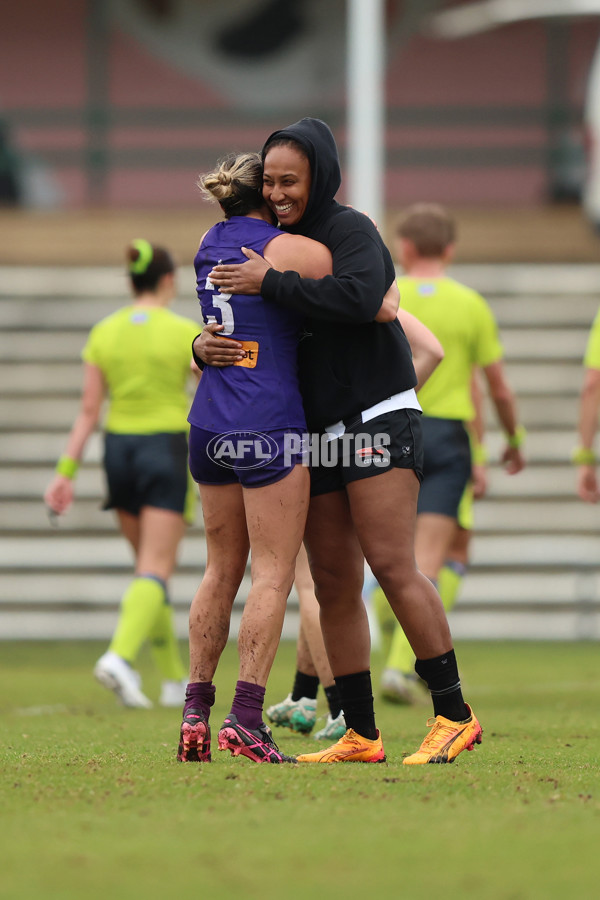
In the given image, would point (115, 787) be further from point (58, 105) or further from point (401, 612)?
point (58, 105)

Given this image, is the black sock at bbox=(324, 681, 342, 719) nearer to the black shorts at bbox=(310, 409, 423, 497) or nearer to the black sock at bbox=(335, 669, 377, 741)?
the black sock at bbox=(335, 669, 377, 741)

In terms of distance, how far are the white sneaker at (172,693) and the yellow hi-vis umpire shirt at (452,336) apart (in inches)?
67.4

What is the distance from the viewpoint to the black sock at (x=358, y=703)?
4480 mm

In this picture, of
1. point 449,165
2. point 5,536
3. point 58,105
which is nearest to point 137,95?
point 58,105

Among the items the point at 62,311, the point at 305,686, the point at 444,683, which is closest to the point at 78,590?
the point at 62,311

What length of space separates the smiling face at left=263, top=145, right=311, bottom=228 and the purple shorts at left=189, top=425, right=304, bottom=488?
62 centimetres

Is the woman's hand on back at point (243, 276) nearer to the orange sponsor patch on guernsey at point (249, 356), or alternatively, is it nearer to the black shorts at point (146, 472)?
the orange sponsor patch on guernsey at point (249, 356)

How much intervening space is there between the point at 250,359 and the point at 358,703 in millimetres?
1018

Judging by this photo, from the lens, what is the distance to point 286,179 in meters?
4.31

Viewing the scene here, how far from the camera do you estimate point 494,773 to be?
4.18 metres

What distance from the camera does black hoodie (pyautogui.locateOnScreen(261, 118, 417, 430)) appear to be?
4273mm

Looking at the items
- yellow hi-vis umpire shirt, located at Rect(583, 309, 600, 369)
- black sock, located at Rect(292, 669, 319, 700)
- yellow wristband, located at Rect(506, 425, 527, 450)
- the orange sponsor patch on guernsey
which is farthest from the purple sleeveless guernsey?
yellow wristband, located at Rect(506, 425, 527, 450)

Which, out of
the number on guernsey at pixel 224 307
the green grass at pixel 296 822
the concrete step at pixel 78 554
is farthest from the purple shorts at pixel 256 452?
the concrete step at pixel 78 554

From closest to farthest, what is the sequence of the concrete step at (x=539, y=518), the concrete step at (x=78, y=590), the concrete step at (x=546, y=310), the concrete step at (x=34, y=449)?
1. the concrete step at (x=78, y=590)
2. the concrete step at (x=539, y=518)
3. the concrete step at (x=34, y=449)
4. the concrete step at (x=546, y=310)
